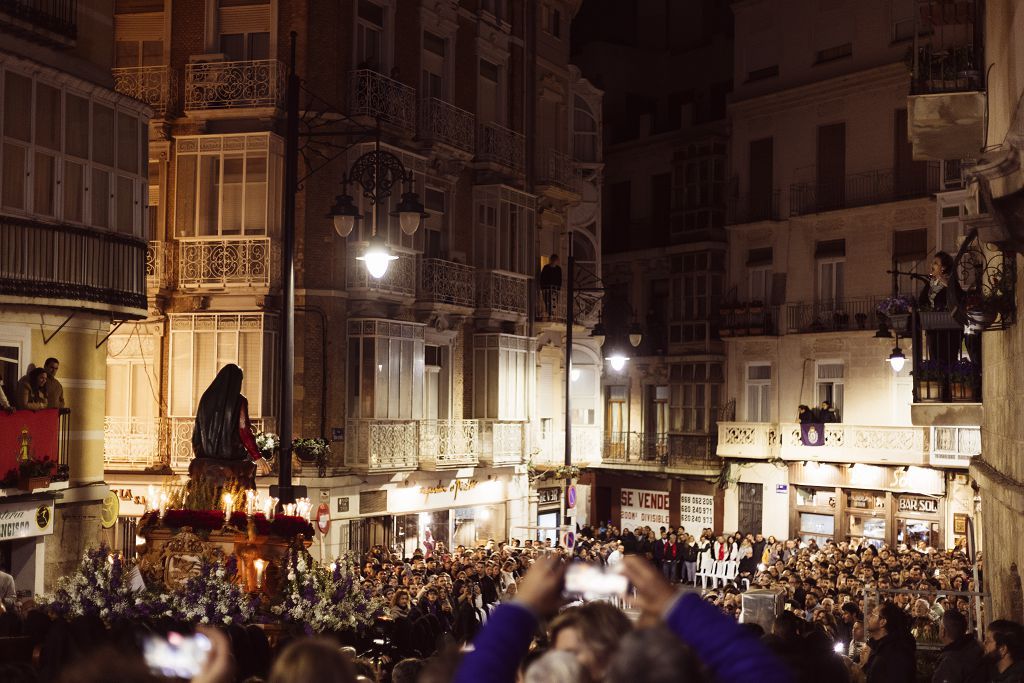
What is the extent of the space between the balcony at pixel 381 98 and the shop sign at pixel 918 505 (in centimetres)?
1927

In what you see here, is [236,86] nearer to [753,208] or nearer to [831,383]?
[753,208]

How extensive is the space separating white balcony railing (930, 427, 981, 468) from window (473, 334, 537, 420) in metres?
12.4

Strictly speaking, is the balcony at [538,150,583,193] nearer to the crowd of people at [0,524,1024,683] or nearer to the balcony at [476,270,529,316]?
the balcony at [476,270,529,316]

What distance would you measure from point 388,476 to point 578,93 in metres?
16.3

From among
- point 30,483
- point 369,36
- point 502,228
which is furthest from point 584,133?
point 30,483

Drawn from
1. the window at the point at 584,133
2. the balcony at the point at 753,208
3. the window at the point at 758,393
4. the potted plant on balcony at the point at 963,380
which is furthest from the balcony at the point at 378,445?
the balcony at the point at 753,208

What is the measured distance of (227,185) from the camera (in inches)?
1117

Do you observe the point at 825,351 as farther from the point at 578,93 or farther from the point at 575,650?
the point at 575,650

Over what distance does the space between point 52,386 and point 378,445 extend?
9.23m

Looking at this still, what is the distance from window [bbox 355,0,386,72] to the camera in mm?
29766

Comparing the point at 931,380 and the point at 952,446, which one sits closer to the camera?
the point at 931,380

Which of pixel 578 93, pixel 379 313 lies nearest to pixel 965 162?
pixel 379 313

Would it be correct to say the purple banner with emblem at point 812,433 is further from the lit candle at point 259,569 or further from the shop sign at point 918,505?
the lit candle at point 259,569

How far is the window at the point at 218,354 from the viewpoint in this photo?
28141mm
